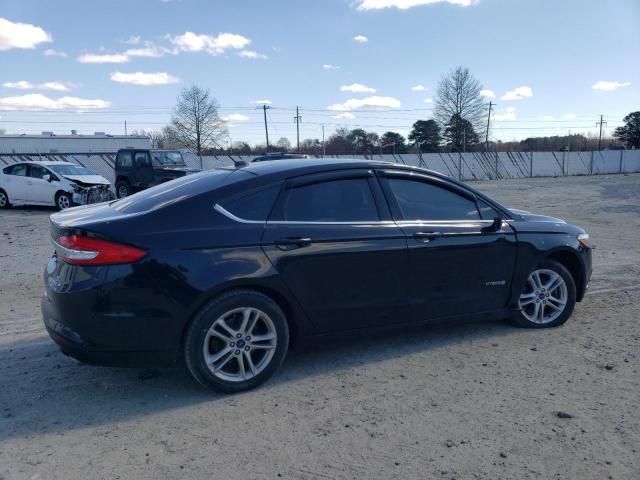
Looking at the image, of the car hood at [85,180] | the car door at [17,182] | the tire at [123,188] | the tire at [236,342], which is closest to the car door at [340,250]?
the tire at [236,342]

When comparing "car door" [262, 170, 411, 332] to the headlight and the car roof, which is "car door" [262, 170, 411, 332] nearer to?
the car roof

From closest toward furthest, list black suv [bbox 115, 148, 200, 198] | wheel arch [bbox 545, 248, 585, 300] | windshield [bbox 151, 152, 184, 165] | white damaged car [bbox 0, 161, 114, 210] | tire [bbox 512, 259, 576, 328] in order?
tire [bbox 512, 259, 576, 328] < wheel arch [bbox 545, 248, 585, 300] < white damaged car [bbox 0, 161, 114, 210] < black suv [bbox 115, 148, 200, 198] < windshield [bbox 151, 152, 184, 165]

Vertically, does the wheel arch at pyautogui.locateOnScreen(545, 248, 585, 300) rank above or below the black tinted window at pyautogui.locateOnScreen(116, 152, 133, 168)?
below

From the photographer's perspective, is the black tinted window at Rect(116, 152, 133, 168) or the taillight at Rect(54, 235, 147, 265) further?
the black tinted window at Rect(116, 152, 133, 168)

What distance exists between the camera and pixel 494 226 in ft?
15.4

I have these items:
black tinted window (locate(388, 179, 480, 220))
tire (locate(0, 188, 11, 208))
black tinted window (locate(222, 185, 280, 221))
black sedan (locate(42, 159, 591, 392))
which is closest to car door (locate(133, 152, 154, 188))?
tire (locate(0, 188, 11, 208))

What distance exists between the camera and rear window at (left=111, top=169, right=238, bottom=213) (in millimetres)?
3775

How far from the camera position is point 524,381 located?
3.90m

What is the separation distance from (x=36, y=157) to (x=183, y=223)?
94.8ft

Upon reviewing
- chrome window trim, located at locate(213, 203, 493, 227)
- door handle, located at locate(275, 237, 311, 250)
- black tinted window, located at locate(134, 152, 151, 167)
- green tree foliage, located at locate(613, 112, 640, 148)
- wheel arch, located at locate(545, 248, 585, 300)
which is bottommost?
wheel arch, located at locate(545, 248, 585, 300)

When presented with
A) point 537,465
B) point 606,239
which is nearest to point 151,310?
point 537,465

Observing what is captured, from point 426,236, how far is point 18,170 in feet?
53.7

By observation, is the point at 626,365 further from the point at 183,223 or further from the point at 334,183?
the point at 183,223

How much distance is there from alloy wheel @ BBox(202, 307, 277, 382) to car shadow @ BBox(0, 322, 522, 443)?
0.17 m
